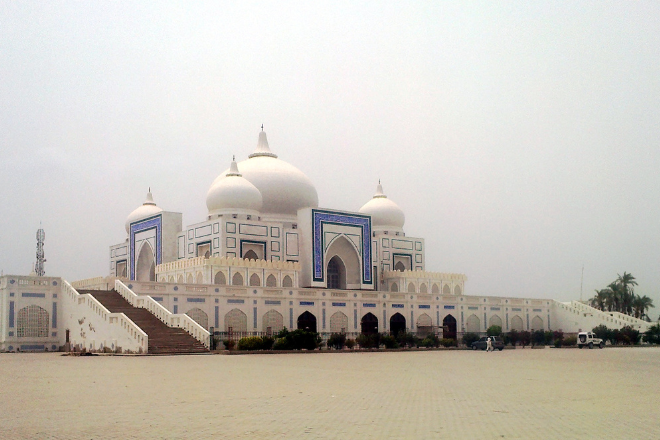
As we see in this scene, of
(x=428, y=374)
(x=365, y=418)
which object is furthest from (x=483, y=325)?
(x=365, y=418)

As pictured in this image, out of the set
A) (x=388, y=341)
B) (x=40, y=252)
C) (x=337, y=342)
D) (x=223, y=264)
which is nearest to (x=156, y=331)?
(x=337, y=342)

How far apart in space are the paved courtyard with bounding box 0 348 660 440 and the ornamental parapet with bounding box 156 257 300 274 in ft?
74.0

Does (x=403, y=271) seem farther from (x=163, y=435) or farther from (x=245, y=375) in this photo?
(x=163, y=435)

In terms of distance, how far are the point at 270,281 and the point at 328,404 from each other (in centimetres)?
3155

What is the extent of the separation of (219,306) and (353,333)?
8.36 metres

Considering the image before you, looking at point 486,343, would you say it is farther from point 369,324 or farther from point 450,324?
point 450,324

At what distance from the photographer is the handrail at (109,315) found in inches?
1024

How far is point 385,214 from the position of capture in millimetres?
53281

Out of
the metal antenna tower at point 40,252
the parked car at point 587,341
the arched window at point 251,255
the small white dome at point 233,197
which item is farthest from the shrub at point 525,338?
the metal antenna tower at point 40,252

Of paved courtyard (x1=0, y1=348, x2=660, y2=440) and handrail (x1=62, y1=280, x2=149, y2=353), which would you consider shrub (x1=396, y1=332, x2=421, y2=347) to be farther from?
paved courtyard (x1=0, y1=348, x2=660, y2=440)

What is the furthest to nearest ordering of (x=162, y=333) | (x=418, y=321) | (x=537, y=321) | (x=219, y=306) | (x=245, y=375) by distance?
1. (x=537, y=321)
2. (x=418, y=321)
3. (x=219, y=306)
4. (x=162, y=333)
5. (x=245, y=375)

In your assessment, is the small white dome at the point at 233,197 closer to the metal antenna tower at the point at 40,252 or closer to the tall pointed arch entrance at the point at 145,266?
the tall pointed arch entrance at the point at 145,266

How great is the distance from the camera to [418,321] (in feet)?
143

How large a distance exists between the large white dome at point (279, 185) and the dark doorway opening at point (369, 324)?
9744mm
